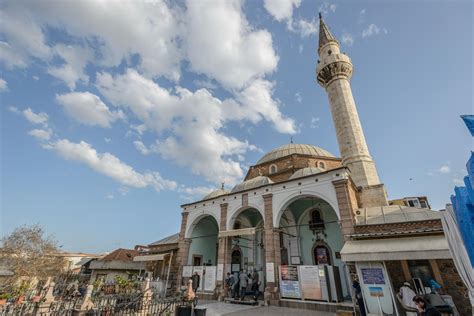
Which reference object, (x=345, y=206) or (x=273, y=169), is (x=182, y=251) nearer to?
(x=273, y=169)

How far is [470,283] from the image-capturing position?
3887 millimetres

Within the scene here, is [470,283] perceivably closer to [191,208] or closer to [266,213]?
[266,213]

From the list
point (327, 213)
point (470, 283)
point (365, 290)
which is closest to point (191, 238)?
point (327, 213)

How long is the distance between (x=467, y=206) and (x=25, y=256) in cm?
2142

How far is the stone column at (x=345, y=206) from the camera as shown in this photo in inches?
374

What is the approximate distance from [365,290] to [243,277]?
543 cm

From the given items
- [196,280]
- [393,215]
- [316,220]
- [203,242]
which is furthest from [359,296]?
[203,242]

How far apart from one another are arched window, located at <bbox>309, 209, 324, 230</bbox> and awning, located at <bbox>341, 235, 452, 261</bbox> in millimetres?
4590

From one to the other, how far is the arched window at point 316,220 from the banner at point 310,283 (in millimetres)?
4068

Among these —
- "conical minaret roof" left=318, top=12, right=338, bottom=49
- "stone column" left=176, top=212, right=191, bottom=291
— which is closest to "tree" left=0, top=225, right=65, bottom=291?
"stone column" left=176, top=212, right=191, bottom=291

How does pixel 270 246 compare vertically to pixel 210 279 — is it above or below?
above

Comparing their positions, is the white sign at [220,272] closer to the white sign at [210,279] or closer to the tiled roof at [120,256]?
the white sign at [210,279]

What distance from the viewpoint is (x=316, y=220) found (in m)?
13.6

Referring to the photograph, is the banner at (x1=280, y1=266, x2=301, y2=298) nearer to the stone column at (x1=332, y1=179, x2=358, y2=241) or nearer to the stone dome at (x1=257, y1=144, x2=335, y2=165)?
the stone column at (x1=332, y1=179, x2=358, y2=241)
